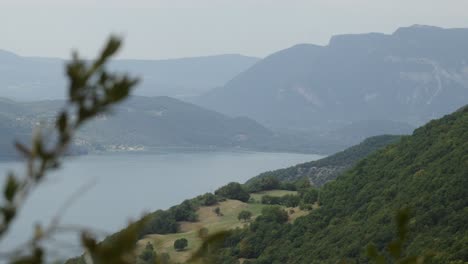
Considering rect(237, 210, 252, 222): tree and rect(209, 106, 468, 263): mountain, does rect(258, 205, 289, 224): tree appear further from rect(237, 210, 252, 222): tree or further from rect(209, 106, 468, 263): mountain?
rect(237, 210, 252, 222): tree

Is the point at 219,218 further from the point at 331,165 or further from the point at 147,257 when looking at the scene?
the point at 331,165

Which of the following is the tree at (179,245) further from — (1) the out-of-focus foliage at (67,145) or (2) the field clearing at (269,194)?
(1) the out-of-focus foliage at (67,145)

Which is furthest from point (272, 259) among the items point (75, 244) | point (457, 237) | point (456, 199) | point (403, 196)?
point (75, 244)

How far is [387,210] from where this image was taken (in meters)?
36.9

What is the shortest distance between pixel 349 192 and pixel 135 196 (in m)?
64.8

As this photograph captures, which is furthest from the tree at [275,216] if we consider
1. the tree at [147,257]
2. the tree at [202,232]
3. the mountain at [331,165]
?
the mountain at [331,165]

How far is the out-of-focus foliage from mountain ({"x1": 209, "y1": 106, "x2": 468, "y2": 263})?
2277 centimetres

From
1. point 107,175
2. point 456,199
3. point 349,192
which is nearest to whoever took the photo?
point 456,199

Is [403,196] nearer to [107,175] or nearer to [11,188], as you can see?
[11,188]

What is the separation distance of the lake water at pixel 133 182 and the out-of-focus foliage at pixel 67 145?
55.3m

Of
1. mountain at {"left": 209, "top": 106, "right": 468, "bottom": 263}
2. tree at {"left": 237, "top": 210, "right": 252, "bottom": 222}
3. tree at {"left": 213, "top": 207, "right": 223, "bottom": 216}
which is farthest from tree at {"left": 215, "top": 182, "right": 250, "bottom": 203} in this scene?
mountain at {"left": 209, "top": 106, "right": 468, "bottom": 263}

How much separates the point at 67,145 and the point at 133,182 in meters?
122

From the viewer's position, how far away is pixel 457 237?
27109 millimetres

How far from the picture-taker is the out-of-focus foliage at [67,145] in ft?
6.68
